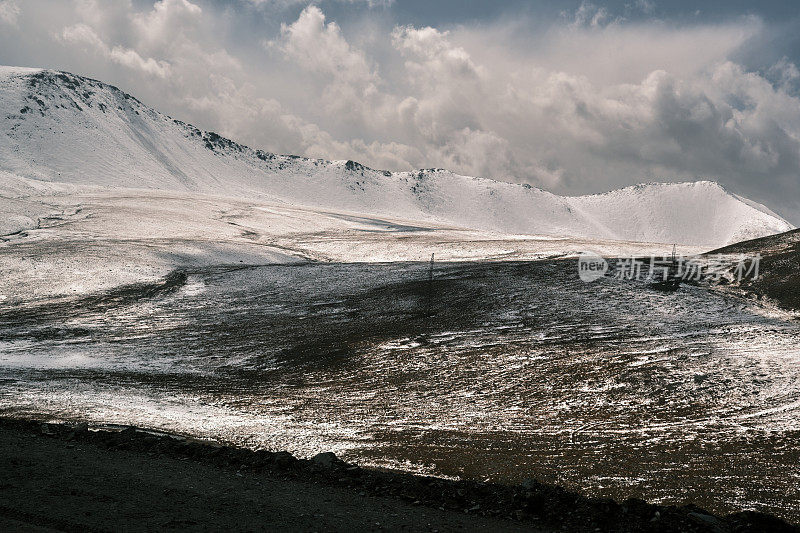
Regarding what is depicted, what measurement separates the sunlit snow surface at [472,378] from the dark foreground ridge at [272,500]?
414cm

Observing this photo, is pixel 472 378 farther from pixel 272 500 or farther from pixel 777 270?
pixel 777 270

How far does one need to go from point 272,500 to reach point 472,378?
15127 mm

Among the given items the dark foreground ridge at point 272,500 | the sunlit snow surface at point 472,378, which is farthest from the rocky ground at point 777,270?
the dark foreground ridge at point 272,500

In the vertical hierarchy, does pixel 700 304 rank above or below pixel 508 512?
above

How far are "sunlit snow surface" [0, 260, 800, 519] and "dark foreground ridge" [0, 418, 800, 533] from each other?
4138 millimetres

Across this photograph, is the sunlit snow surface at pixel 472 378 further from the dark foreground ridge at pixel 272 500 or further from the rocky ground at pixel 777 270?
the dark foreground ridge at pixel 272 500

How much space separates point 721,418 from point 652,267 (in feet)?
76.9

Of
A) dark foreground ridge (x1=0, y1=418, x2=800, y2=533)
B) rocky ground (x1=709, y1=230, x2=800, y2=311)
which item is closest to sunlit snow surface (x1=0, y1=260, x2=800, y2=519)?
rocky ground (x1=709, y1=230, x2=800, y2=311)

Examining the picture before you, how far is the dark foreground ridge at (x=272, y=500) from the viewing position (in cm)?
816

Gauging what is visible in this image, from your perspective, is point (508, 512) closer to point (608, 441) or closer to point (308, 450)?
point (308, 450)

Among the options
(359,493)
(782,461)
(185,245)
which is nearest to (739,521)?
(359,493)

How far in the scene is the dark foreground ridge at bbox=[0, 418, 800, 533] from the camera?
8.16m

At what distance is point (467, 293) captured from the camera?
126ft

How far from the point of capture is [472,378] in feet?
76.5
